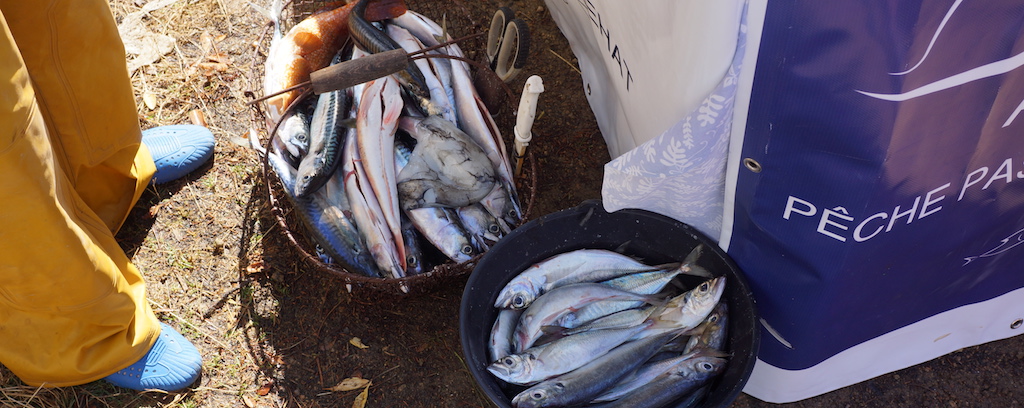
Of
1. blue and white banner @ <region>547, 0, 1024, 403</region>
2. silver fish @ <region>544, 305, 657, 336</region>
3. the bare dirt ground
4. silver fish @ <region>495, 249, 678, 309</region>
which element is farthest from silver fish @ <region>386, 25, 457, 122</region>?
silver fish @ <region>544, 305, 657, 336</region>

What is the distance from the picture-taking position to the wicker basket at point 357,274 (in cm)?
260

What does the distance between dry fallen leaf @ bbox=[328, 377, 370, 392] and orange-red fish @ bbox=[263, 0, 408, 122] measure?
1.22 metres

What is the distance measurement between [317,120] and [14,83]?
53.1 inches

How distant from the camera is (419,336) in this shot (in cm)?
290

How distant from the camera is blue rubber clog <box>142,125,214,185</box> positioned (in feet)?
10.7

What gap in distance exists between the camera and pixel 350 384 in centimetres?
279

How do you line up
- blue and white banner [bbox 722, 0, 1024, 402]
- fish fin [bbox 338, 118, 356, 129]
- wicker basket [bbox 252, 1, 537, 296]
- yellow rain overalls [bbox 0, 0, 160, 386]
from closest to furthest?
blue and white banner [bbox 722, 0, 1024, 402], yellow rain overalls [bbox 0, 0, 160, 386], wicker basket [bbox 252, 1, 537, 296], fish fin [bbox 338, 118, 356, 129]

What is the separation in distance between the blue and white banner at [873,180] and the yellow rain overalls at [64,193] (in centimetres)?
197

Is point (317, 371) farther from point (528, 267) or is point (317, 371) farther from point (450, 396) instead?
point (528, 267)

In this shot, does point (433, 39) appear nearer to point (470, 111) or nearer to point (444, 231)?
point (470, 111)

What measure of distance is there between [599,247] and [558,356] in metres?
0.52

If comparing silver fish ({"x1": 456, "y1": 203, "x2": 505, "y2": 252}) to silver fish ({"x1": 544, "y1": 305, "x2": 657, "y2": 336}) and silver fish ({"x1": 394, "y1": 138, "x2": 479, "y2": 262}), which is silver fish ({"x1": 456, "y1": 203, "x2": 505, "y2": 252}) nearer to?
silver fish ({"x1": 394, "y1": 138, "x2": 479, "y2": 262})

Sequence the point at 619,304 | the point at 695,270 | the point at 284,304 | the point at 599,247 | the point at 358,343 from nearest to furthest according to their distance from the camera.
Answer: the point at 695,270, the point at 619,304, the point at 599,247, the point at 358,343, the point at 284,304

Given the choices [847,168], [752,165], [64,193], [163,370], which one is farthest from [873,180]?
[163,370]
